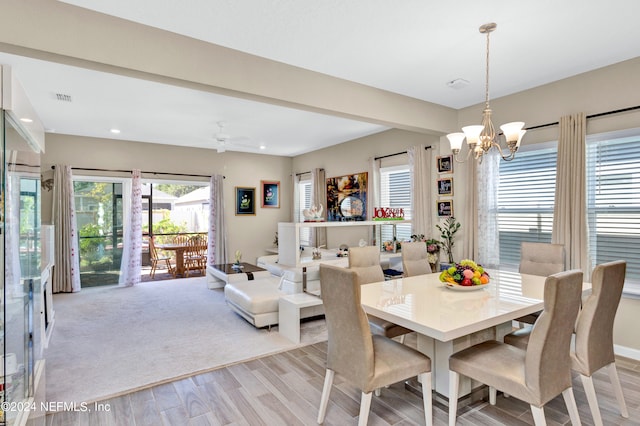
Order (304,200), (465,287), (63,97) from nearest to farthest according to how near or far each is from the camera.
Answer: (465,287) < (63,97) < (304,200)

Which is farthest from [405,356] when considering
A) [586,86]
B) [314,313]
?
[586,86]

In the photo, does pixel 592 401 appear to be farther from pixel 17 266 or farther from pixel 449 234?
pixel 17 266

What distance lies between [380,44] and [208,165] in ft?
18.0

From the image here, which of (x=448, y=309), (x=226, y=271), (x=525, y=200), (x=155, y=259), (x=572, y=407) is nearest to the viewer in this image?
(x=572, y=407)

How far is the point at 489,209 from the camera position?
4.18 meters

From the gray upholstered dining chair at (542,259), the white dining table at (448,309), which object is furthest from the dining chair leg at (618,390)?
the gray upholstered dining chair at (542,259)

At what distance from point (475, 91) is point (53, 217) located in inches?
265

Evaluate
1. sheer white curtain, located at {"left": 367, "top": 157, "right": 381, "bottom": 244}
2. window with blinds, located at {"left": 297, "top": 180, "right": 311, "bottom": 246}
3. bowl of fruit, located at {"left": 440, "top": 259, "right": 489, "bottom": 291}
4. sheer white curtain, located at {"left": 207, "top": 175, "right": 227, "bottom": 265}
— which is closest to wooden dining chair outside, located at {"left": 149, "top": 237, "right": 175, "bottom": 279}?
sheer white curtain, located at {"left": 207, "top": 175, "right": 227, "bottom": 265}

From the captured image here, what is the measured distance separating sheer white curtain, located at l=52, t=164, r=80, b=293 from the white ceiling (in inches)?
64.6

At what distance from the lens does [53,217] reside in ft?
19.4

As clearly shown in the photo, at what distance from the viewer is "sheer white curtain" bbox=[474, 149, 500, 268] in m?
4.15

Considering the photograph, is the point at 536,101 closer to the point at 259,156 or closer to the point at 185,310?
the point at 185,310

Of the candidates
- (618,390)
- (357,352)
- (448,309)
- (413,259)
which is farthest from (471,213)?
(357,352)

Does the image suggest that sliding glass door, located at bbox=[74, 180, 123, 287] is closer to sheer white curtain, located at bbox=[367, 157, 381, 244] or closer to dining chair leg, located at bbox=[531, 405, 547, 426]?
sheer white curtain, located at bbox=[367, 157, 381, 244]
